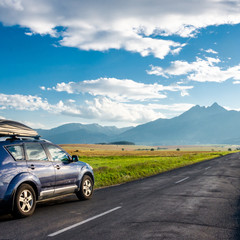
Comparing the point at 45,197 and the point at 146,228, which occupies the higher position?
the point at 45,197

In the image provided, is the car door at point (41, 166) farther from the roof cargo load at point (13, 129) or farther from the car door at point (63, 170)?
the roof cargo load at point (13, 129)

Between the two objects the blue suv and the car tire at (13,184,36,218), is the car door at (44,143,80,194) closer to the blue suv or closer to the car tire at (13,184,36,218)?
the blue suv

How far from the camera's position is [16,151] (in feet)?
24.0

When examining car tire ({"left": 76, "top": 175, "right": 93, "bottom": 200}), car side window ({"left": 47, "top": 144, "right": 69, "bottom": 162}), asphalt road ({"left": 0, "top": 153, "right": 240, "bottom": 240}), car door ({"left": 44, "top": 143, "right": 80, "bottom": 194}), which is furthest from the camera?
car tire ({"left": 76, "top": 175, "right": 93, "bottom": 200})

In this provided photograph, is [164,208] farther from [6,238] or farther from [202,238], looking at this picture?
[6,238]

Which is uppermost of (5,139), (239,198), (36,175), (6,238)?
(5,139)

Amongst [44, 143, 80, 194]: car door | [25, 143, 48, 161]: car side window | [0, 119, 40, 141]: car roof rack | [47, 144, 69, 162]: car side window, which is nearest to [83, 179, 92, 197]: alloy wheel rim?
[44, 143, 80, 194]: car door

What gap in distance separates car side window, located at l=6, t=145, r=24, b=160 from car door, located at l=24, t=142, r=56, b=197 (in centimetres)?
18

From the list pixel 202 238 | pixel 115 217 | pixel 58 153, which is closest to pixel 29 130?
pixel 58 153

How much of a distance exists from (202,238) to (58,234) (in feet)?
8.80

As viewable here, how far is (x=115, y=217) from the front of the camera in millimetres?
6992

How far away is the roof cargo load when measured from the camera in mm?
8120

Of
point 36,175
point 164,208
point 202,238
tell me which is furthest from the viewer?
point 164,208

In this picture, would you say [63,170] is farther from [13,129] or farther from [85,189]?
[13,129]
